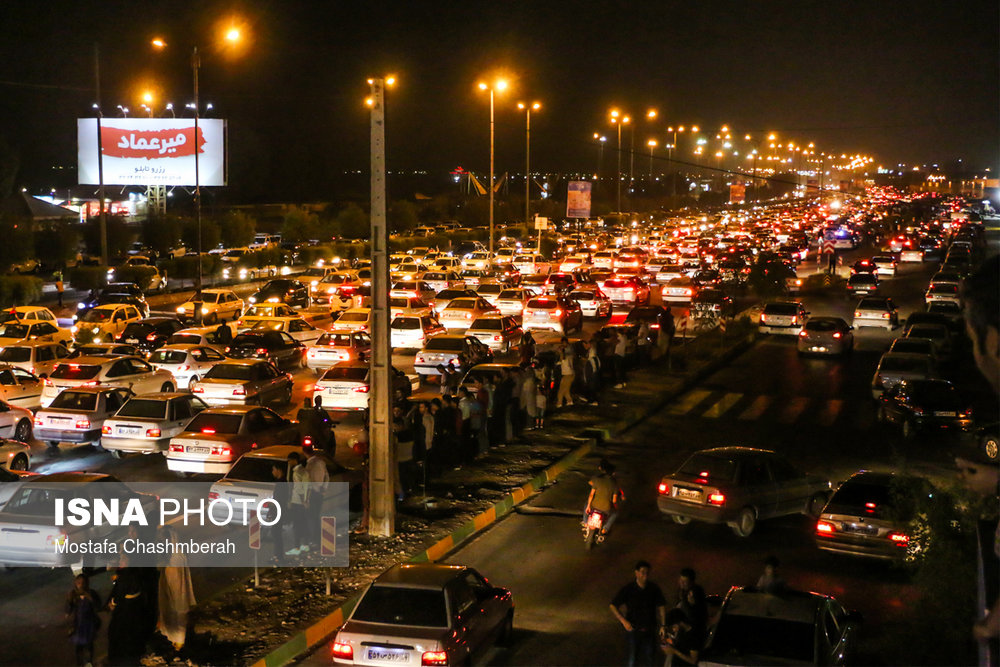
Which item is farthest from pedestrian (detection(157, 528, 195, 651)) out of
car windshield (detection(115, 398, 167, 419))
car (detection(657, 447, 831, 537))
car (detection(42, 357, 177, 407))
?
car (detection(42, 357, 177, 407))

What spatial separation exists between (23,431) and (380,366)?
350 inches

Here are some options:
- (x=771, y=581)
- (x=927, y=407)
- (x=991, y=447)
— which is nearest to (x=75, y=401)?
(x=771, y=581)

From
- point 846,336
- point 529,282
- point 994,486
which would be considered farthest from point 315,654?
point 529,282

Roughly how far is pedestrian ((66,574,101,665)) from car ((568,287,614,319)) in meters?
34.0

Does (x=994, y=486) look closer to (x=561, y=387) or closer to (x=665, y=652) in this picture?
(x=665, y=652)

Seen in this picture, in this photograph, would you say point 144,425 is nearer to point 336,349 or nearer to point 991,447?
point 336,349

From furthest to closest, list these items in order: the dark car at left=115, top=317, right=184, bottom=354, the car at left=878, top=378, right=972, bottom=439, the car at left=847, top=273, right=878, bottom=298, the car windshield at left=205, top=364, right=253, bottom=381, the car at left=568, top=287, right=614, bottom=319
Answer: the car at left=847, top=273, right=878, bottom=298 < the car at left=568, top=287, right=614, bottom=319 < the dark car at left=115, top=317, right=184, bottom=354 < the car windshield at left=205, top=364, right=253, bottom=381 < the car at left=878, top=378, right=972, bottom=439

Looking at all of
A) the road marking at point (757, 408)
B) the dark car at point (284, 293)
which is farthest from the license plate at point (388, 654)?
the dark car at point (284, 293)

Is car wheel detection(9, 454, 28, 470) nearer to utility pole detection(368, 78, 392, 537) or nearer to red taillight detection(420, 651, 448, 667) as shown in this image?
utility pole detection(368, 78, 392, 537)

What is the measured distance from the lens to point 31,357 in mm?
24812

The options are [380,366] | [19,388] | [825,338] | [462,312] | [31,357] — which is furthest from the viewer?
[462,312]

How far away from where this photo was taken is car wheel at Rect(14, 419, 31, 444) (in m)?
19.2

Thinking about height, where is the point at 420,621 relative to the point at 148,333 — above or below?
below

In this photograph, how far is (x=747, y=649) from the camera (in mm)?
8781
